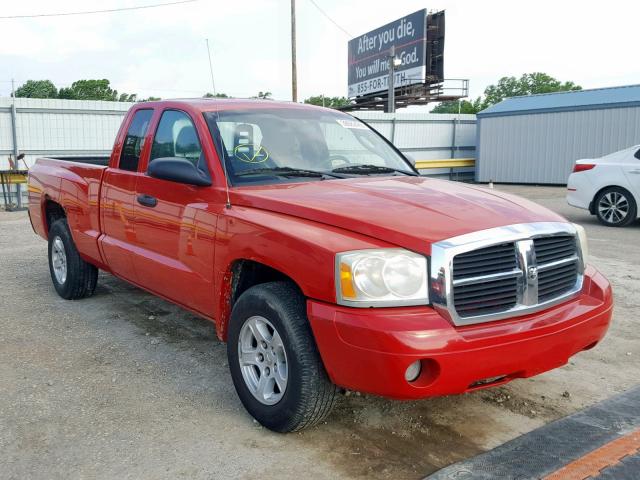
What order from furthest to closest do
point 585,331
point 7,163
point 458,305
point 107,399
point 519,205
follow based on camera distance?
1. point 7,163
2. point 107,399
3. point 519,205
4. point 585,331
5. point 458,305

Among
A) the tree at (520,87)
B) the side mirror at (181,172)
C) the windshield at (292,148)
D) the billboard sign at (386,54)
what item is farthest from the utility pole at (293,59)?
A: the tree at (520,87)

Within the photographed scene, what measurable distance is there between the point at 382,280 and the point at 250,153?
5.00 feet

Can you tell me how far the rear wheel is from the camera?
10.3 metres

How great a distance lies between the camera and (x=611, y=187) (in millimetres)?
10555

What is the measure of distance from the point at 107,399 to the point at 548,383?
2748mm

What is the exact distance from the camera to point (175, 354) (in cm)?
443

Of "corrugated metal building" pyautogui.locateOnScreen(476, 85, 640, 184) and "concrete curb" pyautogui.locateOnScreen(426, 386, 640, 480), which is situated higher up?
"corrugated metal building" pyautogui.locateOnScreen(476, 85, 640, 184)

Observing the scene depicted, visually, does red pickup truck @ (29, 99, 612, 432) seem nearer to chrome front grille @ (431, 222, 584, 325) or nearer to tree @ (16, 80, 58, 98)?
chrome front grille @ (431, 222, 584, 325)

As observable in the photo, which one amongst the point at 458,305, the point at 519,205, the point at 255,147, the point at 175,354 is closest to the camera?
the point at 458,305

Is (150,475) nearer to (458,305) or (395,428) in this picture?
(395,428)

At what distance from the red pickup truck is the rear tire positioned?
4.34 ft

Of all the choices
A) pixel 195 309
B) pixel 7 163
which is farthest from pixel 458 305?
pixel 7 163

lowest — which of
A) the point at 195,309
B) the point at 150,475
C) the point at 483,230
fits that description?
the point at 150,475

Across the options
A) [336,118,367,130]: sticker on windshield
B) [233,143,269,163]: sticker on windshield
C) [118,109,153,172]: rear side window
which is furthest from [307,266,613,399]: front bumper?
[118,109,153,172]: rear side window
